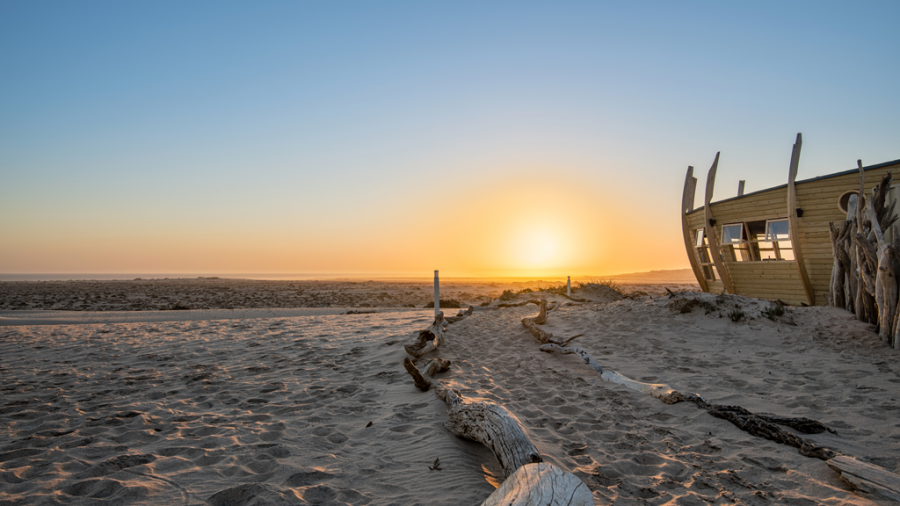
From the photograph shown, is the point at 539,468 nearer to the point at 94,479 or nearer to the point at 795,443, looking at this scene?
the point at 795,443

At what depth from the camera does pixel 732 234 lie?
1470 centimetres

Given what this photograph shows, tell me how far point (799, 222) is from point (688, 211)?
530 centimetres

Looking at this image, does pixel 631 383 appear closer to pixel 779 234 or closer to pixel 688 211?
pixel 779 234

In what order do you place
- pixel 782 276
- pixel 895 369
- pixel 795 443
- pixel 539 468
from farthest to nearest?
1. pixel 782 276
2. pixel 895 369
3. pixel 795 443
4. pixel 539 468

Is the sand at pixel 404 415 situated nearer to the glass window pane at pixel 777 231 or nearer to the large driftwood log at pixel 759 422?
the large driftwood log at pixel 759 422

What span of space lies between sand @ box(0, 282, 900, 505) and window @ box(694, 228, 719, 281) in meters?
7.76

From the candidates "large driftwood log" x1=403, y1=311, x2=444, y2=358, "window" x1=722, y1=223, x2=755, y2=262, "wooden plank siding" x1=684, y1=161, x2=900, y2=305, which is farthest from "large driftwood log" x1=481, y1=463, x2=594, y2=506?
"window" x1=722, y1=223, x2=755, y2=262

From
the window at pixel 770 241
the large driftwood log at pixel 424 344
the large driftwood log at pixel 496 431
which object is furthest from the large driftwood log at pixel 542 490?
the window at pixel 770 241

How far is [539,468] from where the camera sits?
2654mm

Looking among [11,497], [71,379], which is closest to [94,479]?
[11,497]

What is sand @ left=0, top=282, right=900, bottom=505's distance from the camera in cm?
313

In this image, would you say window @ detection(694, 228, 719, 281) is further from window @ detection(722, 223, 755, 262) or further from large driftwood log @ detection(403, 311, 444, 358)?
large driftwood log @ detection(403, 311, 444, 358)

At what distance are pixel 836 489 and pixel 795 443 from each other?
2.58 ft

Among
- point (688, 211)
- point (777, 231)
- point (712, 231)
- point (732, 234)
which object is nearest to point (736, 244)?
point (732, 234)
